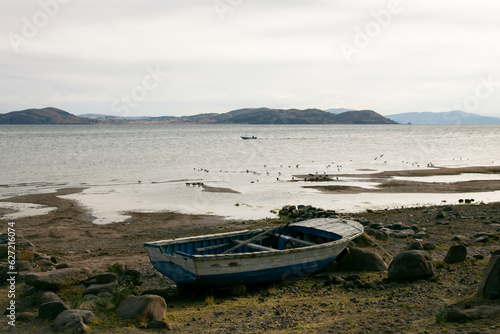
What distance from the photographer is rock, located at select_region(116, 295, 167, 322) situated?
9.10 m

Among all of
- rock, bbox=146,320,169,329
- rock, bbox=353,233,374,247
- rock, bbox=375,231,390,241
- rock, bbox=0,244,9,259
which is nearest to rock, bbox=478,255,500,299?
rock, bbox=353,233,374,247

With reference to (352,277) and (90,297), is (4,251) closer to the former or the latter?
(90,297)

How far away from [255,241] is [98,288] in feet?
16.3

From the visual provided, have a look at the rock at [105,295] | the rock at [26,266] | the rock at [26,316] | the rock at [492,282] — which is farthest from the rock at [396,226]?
the rock at [26,316]

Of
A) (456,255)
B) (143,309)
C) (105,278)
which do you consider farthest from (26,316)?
(456,255)

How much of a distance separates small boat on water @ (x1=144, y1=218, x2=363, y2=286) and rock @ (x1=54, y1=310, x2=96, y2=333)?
2321 mm

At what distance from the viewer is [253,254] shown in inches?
430

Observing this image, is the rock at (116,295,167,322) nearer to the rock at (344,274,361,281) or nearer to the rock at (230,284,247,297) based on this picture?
the rock at (230,284,247,297)

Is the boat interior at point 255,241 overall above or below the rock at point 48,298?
above

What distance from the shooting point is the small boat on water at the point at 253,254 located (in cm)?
1059

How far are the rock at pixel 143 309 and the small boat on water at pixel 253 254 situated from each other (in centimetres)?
136

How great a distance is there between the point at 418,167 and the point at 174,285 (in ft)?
131

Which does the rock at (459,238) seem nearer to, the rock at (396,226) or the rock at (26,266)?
the rock at (396,226)

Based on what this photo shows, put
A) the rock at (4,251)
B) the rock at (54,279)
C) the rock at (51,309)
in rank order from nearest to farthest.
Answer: the rock at (51,309) → the rock at (54,279) → the rock at (4,251)
